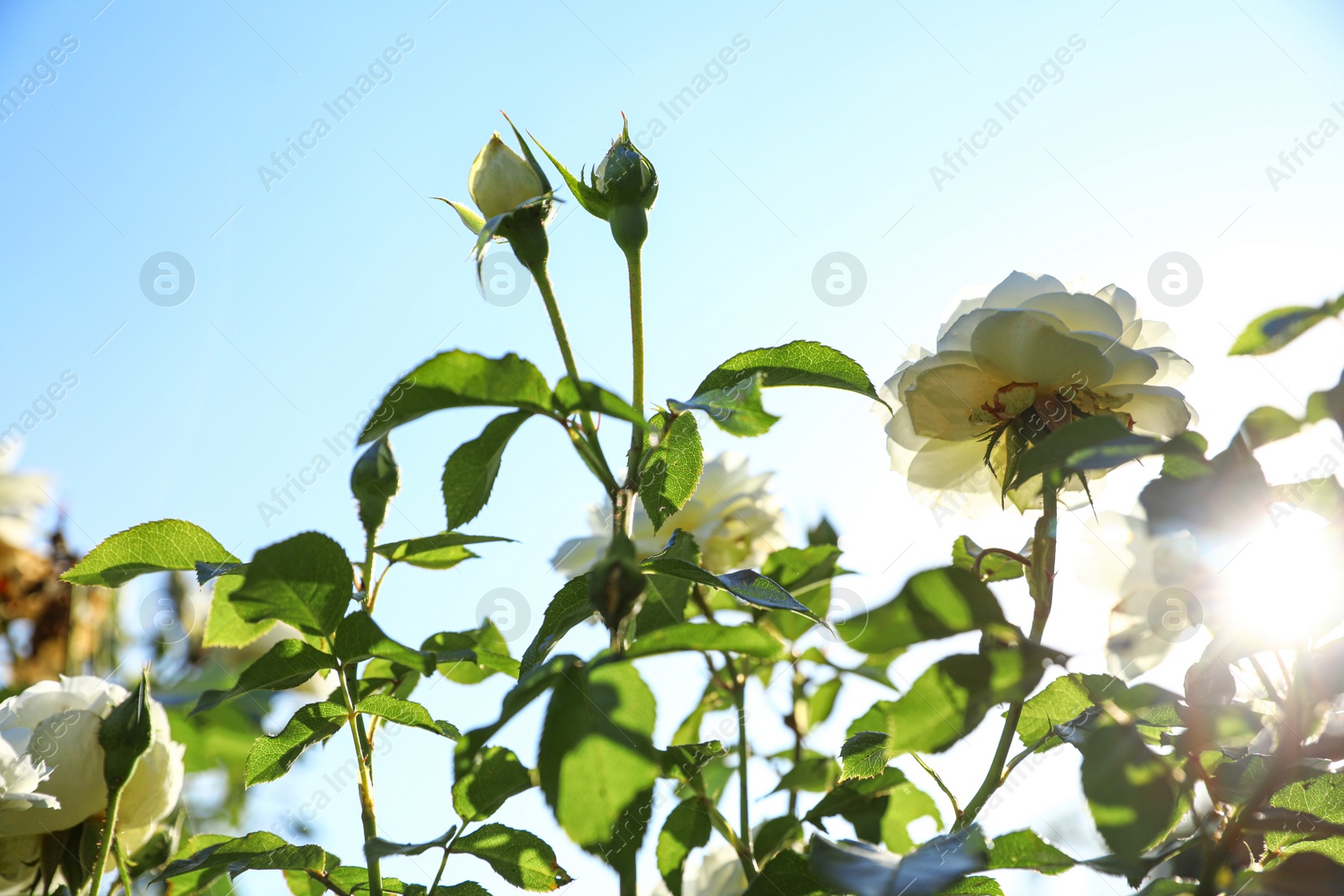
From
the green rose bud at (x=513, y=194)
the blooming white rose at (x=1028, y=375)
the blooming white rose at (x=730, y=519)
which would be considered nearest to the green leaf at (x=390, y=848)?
the green rose bud at (x=513, y=194)

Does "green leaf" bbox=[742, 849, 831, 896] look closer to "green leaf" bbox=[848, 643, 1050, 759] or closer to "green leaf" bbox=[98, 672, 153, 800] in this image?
"green leaf" bbox=[848, 643, 1050, 759]

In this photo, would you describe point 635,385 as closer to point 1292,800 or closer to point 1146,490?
point 1146,490

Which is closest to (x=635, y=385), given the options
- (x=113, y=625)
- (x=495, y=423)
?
(x=495, y=423)

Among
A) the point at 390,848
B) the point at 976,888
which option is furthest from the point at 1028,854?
the point at 390,848

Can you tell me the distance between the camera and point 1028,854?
528mm

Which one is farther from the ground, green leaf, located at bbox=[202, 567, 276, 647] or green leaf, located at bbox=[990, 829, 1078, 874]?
green leaf, located at bbox=[990, 829, 1078, 874]

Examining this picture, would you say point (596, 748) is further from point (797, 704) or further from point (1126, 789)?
point (797, 704)

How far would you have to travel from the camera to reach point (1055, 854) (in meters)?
0.52

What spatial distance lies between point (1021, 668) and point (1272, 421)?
20 centimetres

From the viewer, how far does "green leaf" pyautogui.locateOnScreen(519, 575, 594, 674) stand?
58cm

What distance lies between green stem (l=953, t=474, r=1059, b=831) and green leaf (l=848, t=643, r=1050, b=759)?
20 centimetres

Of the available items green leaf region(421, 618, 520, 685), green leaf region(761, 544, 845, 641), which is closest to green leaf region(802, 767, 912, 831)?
green leaf region(761, 544, 845, 641)

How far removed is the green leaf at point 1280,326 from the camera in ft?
1.65

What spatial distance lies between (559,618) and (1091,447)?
341mm
